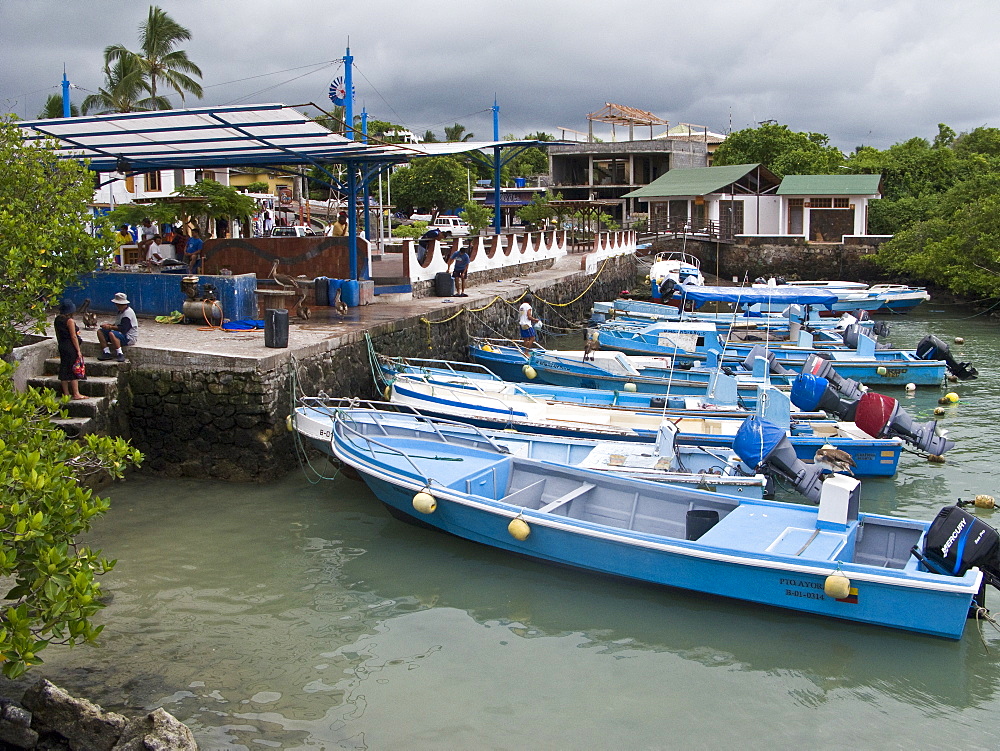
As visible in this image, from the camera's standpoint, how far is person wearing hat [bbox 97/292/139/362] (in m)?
12.7

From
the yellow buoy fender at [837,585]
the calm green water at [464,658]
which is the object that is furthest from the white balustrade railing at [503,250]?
the yellow buoy fender at [837,585]

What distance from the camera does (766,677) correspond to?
7562 millimetres

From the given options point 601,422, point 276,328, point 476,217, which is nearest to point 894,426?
point 601,422

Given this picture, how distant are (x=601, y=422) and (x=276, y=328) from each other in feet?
16.4

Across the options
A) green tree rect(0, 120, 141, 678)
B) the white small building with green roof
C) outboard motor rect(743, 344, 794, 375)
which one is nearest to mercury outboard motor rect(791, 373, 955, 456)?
outboard motor rect(743, 344, 794, 375)

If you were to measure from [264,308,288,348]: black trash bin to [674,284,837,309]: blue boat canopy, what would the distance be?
46.7ft

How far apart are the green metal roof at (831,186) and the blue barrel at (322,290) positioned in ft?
107

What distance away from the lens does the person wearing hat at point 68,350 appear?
11688 millimetres

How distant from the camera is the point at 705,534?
28.9 feet

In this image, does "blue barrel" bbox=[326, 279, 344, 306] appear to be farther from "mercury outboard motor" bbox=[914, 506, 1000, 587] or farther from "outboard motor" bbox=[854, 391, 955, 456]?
"mercury outboard motor" bbox=[914, 506, 1000, 587]

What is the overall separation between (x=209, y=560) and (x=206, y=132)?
883 centimetres

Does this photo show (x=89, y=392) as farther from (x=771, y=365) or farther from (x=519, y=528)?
(x=771, y=365)

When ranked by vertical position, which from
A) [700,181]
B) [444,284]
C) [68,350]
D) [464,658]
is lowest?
[464,658]

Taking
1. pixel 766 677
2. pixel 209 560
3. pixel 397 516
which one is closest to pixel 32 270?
pixel 209 560
